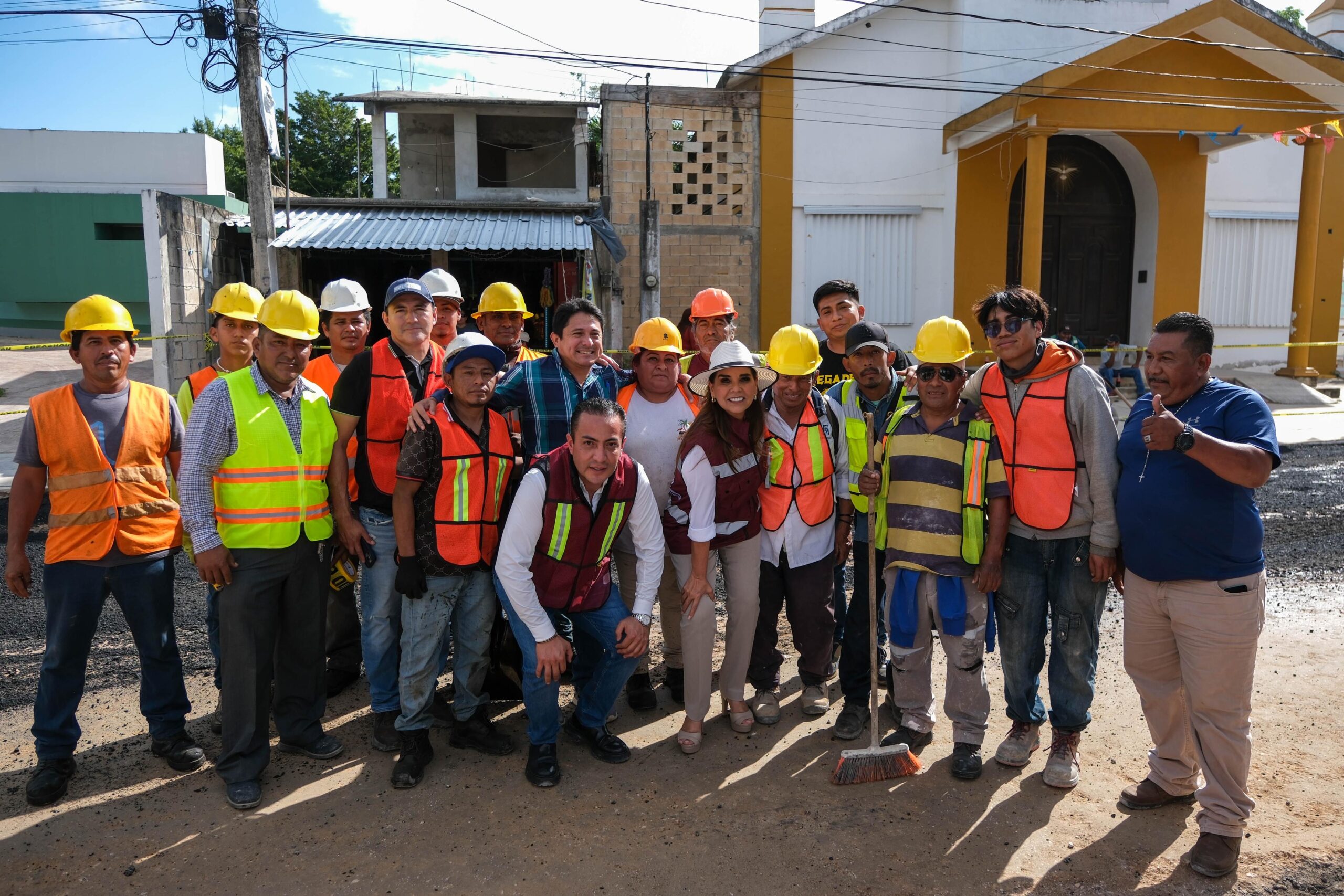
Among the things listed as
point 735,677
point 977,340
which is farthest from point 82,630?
point 977,340

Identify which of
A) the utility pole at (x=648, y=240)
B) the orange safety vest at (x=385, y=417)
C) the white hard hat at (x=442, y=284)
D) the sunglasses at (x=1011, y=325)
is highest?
the utility pole at (x=648, y=240)

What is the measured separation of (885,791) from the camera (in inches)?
141

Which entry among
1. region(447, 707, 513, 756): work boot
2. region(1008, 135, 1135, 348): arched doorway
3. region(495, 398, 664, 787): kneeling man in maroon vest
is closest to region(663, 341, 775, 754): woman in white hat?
region(495, 398, 664, 787): kneeling man in maroon vest

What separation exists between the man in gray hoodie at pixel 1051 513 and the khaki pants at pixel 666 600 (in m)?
1.56

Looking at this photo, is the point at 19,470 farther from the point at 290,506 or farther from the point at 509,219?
the point at 509,219

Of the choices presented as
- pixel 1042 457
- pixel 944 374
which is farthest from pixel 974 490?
pixel 944 374

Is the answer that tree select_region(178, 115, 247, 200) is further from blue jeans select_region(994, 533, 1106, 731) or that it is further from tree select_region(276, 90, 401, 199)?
blue jeans select_region(994, 533, 1106, 731)

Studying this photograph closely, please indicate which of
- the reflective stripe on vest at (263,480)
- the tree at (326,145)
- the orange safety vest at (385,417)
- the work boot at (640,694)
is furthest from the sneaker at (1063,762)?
the tree at (326,145)

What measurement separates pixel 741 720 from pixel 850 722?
0.50m

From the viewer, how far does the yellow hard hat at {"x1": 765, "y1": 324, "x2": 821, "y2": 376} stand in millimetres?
3953

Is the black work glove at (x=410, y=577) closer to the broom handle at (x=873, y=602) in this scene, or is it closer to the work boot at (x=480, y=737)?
the work boot at (x=480, y=737)

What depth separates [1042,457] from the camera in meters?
3.51

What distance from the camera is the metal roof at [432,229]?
1253 cm

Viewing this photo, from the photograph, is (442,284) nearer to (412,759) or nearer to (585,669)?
(585,669)
